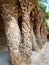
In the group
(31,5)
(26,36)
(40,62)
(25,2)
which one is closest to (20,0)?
(25,2)

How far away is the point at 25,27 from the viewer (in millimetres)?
2508

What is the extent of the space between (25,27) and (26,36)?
0.13 metres

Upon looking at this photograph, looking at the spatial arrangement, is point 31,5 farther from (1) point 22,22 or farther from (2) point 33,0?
(1) point 22,22

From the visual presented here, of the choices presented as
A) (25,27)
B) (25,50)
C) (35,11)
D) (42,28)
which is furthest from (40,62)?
(42,28)

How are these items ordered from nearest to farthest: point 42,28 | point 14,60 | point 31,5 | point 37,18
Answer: point 14,60 → point 31,5 → point 37,18 → point 42,28

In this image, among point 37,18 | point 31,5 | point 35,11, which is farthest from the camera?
point 37,18

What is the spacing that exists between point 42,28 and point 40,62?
68.3 inches

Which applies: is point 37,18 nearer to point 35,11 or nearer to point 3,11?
point 35,11

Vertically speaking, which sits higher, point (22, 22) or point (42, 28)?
point (22, 22)

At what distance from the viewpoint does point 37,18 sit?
3.48 m

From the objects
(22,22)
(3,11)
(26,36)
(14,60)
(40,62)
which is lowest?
(40,62)

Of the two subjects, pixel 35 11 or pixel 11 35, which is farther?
pixel 35 11

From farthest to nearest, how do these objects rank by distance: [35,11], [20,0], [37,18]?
[37,18] < [35,11] < [20,0]

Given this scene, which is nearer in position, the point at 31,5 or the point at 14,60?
the point at 14,60
